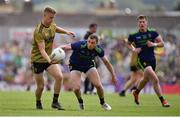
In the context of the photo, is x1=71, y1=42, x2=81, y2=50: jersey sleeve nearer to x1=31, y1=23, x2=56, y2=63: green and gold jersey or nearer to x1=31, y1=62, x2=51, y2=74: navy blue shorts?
x1=31, y1=23, x2=56, y2=63: green and gold jersey

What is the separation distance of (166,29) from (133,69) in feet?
44.5

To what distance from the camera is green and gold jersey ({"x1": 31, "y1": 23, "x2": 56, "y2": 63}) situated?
20938 mm

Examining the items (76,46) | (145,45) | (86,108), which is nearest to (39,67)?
(76,46)

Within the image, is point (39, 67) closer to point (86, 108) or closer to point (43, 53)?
point (43, 53)

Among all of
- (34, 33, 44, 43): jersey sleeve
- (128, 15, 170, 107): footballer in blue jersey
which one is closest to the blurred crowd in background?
(128, 15, 170, 107): footballer in blue jersey

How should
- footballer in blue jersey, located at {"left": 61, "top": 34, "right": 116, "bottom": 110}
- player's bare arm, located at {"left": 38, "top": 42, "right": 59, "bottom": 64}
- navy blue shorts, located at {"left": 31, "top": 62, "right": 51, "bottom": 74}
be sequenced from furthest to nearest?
1. navy blue shorts, located at {"left": 31, "top": 62, "right": 51, "bottom": 74}
2. footballer in blue jersey, located at {"left": 61, "top": 34, "right": 116, "bottom": 110}
3. player's bare arm, located at {"left": 38, "top": 42, "right": 59, "bottom": 64}

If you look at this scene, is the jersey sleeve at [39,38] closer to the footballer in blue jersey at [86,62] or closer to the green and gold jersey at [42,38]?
the green and gold jersey at [42,38]

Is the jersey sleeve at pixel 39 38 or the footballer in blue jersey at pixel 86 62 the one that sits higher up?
the jersey sleeve at pixel 39 38

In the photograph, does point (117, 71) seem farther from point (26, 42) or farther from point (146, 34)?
point (146, 34)

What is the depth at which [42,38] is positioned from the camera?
68.6 ft

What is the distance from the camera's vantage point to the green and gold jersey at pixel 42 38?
20.9 metres

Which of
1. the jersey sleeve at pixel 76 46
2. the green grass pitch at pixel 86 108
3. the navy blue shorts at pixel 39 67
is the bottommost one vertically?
the green grass pitch at pixel 86 108

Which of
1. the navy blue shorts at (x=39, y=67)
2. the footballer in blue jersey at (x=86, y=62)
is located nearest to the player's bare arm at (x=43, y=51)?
the footballer in blue jersey at (x=86, y=62)

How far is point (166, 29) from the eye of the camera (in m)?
44.1
